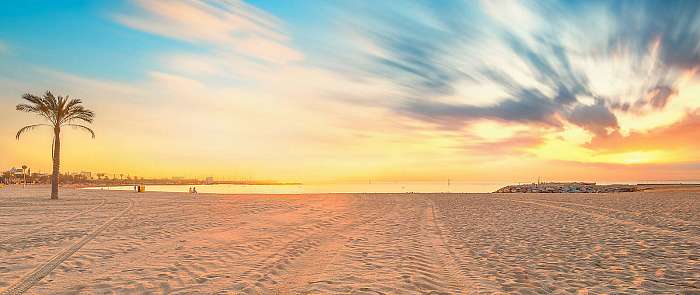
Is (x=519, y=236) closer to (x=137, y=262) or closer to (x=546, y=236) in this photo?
(x=546, y=236)

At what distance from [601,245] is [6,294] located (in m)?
14.9

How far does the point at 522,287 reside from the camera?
803 centimetres

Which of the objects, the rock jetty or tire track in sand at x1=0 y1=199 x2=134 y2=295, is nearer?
tire track in sand at x1=0 y1=199 x2=134 y2=295

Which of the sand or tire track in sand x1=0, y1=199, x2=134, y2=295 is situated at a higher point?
tire track in sand x1=0, y1=199, x2=134, y2=295

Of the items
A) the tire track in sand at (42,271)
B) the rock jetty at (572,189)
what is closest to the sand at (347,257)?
the tire track in sand at (42,271)

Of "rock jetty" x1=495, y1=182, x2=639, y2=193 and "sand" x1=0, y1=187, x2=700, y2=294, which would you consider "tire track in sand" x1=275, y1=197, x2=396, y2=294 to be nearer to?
"sand" x1=0, y1=187, x2=700, y2=294

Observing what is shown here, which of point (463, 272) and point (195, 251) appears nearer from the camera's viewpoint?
point (463, 272)

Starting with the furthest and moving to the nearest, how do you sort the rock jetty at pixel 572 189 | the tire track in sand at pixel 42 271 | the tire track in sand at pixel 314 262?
the rock jetty at pixel 572 189 < the tire track in sand at pixel 314 262 < the tire track in sand at pixel 42 271

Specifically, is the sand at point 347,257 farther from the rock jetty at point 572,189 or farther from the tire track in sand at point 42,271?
the rock jetty at point 572,189

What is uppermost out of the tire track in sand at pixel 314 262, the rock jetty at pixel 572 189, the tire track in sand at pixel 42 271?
the tire track in sand at pixel 42 271

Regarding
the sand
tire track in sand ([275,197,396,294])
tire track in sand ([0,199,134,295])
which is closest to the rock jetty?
the sand

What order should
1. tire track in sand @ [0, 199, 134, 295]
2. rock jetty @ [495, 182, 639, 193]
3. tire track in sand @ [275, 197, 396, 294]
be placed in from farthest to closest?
rock jetty @ [495, 182, 639, 193], tire track in sand @ [275, 197, 396, 294], tire track in sand @ [0, 199, 134, 295]

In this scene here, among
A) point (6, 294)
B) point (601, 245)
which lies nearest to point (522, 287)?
point (601, 245)

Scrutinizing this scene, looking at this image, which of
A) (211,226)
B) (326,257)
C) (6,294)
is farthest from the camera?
(211,226)
